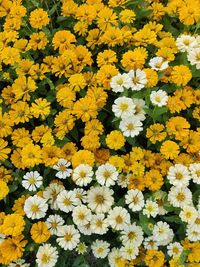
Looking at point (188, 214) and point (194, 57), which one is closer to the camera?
point (188, 214)

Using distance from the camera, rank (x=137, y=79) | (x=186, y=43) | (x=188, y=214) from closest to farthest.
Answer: (x=188, y=214) < (x=137, y=79) < (x=186, y=43)

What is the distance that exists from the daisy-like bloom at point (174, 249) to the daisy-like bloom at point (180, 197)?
0.16 m

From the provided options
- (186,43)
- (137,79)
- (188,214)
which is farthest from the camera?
(186,43)

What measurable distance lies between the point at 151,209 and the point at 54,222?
1.26 feet

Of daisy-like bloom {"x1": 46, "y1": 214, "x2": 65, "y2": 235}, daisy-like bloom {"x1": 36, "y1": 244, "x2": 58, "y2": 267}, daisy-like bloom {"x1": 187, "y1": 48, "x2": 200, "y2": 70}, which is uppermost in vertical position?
daisy-like bloom {"x1": 187, "y1": 48, "x2": 200, "y2": 70}

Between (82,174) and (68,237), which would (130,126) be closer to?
(82,174)

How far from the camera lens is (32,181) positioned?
177 cm

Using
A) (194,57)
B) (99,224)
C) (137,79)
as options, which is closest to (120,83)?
(137,79)

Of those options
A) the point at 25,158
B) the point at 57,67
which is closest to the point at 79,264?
the point at 25,158

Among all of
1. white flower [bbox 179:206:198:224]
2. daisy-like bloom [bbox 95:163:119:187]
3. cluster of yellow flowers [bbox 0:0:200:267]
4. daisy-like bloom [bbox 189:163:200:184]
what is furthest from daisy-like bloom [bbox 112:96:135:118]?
white flower [bbox 179:206:198:224]

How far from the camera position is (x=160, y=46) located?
6.53 ft

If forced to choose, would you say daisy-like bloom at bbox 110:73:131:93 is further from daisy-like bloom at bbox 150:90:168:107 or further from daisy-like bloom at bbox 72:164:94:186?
daisy-like bloom at bbox 72:164:94:186

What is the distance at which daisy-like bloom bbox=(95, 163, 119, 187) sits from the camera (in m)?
1.71

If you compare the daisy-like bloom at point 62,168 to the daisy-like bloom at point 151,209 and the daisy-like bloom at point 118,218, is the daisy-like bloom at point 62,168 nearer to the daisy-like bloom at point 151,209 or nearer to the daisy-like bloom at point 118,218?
the daisy-like bloom at point 118,218
